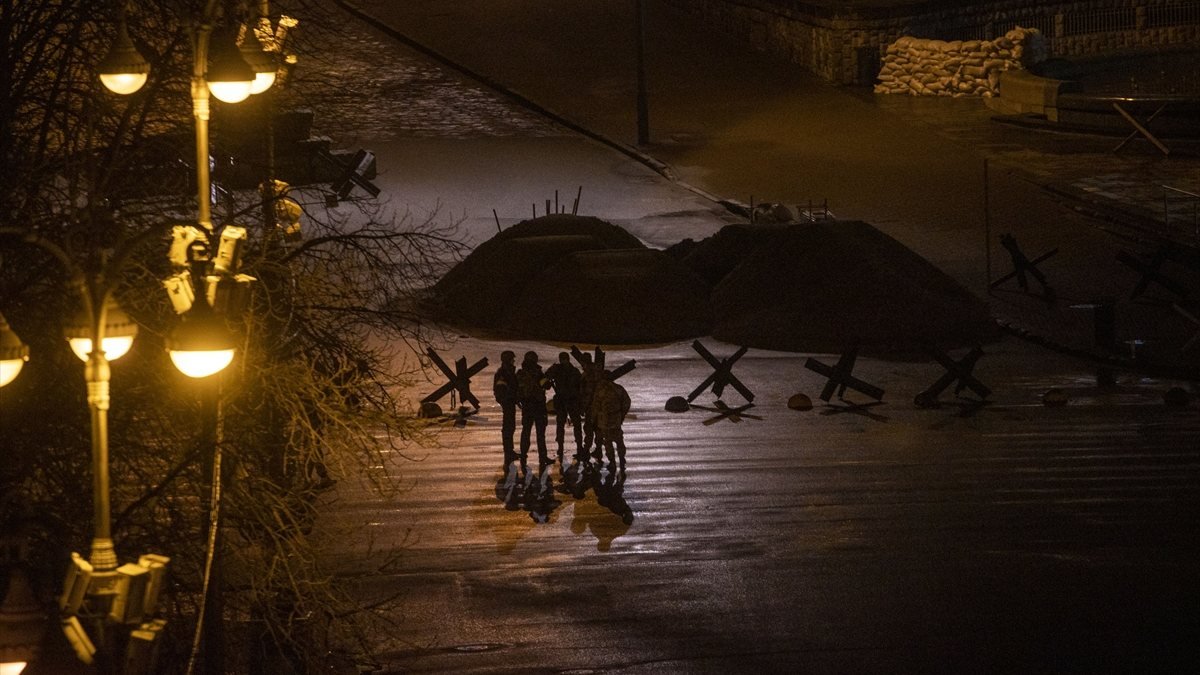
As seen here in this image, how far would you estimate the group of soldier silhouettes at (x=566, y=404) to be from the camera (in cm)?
1973

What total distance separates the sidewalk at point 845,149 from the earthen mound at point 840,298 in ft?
5.12

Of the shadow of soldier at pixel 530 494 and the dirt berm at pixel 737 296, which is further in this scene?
the dirt berm at pixel 737 296

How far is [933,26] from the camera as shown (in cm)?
4653

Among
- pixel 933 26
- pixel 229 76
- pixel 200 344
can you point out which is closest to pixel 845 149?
pixel 933 26

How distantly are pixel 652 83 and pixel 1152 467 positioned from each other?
29408 mm

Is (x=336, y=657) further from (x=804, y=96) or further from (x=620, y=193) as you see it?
(x=804, y=96)

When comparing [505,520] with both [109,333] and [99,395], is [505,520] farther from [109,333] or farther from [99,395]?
[99,395]

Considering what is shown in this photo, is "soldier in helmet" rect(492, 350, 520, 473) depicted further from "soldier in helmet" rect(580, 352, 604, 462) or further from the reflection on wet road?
"soldier in helmet" rect(580, 352, 604, 462)

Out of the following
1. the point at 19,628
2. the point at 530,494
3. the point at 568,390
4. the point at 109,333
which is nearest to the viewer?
the point at 109,333

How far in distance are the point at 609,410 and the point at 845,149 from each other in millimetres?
22968

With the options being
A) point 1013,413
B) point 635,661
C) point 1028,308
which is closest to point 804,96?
point 1028,308

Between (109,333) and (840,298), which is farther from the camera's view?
(840,298)

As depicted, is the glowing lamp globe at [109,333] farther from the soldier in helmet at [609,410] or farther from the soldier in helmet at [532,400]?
the soldier in helmet at [532,400]

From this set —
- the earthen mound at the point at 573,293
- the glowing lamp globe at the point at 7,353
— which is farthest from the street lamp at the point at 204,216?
the earthen mound at the point at 573,293
